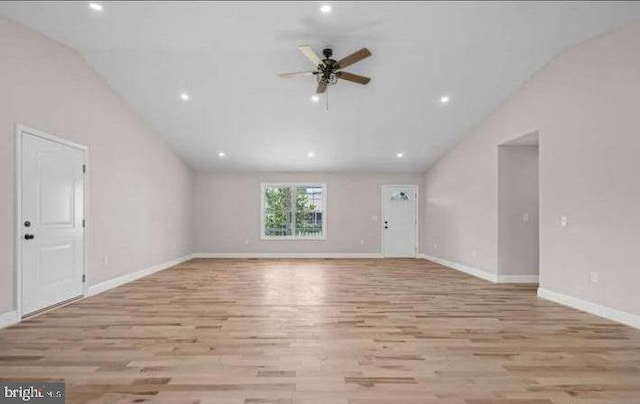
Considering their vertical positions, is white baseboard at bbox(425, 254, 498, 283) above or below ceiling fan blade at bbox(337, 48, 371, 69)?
below

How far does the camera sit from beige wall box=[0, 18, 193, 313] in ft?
12.9

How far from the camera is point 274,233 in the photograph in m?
10.4

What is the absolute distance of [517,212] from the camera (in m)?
6.51

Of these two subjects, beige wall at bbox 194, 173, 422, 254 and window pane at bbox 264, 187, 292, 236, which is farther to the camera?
window pane at bbox 264, 187, 292, 236

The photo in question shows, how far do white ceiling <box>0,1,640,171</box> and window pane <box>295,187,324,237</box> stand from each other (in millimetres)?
1885

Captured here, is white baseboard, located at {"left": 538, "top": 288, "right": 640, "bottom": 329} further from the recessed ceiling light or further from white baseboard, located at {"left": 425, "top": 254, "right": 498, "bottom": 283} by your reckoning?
the recessed ceiling light

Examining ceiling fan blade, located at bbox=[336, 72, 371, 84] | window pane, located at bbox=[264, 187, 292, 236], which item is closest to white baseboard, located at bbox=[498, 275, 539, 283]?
ceiling fan blade, located at bbox=[336, 72, 371, 84]

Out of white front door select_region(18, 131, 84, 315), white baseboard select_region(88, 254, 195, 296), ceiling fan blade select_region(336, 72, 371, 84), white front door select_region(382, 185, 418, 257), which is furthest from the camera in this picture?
white front door select_region(382, 185, 418, 257)

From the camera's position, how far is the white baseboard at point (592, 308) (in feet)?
13.1

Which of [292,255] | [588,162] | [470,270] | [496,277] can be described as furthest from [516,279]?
[292,255]

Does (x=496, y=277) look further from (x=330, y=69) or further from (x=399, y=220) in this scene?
(x=330, y=69)

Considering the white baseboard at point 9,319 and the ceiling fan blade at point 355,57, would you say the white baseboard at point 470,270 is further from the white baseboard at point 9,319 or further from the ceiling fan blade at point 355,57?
the white baseboard at point 9,319

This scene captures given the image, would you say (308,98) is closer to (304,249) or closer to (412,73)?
(412,73)

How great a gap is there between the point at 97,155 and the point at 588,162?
21.0 feet
